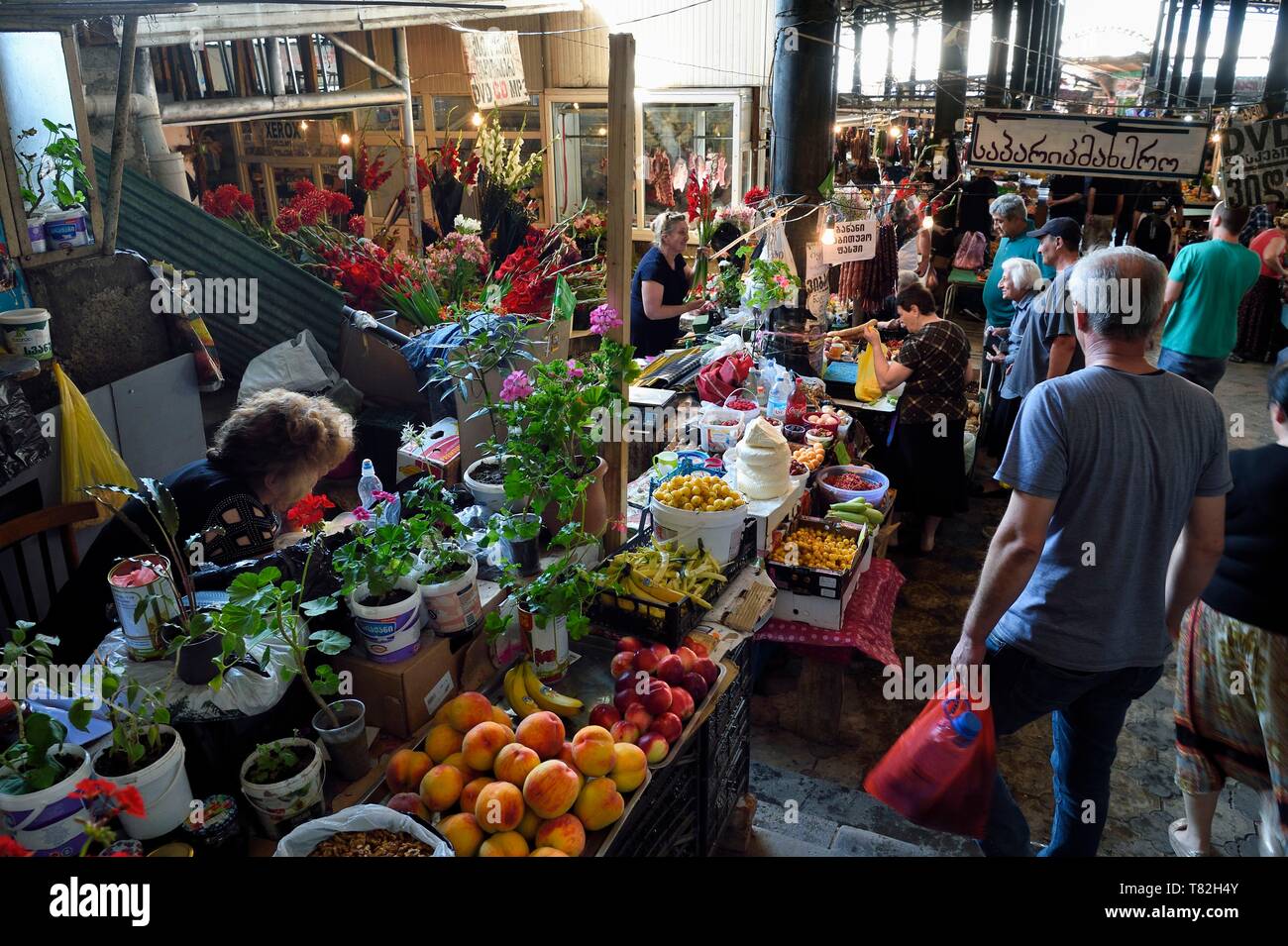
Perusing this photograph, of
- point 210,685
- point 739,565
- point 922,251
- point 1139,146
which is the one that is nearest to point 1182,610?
point 739,565

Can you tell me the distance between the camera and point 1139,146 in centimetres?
624

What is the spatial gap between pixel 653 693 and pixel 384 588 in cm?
83

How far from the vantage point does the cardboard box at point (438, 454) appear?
461 centimetres

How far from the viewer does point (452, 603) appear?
2512 millimetres

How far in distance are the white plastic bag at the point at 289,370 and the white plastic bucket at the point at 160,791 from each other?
13.4ft

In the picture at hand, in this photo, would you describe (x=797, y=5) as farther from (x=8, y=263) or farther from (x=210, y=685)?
(x=210, y=685)

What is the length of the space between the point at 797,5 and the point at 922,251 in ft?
18.1

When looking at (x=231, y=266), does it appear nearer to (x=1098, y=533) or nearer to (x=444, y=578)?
(x=444, y=578)

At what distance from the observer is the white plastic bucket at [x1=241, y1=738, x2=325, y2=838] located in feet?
6.50

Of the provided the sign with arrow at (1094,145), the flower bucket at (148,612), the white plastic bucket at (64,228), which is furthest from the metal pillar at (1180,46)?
the flower bucket at (148,612)

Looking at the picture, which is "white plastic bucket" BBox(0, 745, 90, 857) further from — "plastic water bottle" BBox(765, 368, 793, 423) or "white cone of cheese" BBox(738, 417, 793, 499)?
"plastic water bottle" BBox(765, 368, 793, 423)

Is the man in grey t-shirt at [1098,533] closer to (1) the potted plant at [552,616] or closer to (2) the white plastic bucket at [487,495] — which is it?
(1) the potted plant at [552,616]

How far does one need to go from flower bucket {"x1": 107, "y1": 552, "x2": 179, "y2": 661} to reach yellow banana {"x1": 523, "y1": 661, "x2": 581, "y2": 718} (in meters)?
0.98

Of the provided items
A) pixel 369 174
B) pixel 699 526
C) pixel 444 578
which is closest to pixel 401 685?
pixel 444 578
